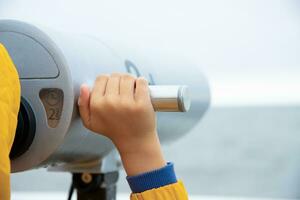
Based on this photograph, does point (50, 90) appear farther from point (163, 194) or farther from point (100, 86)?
point (163, 194)

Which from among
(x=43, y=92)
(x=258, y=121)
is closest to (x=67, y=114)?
(x=43, y=92)

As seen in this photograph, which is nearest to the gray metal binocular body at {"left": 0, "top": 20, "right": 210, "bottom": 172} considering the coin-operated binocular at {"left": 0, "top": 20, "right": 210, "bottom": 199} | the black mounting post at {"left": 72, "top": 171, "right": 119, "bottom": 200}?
the coin-operated binocular at {"left": 0, "top": 20, "right": 210, "bottom": 199}

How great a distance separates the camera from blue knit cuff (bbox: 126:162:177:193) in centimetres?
61

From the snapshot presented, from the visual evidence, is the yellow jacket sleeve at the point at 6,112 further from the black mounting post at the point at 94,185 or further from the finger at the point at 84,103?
the black mounting post at the point at 94,185

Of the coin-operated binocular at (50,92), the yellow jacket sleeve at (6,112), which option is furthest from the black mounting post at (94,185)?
the yellow jacket sleeve at (6,112)

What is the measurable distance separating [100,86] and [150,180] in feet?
0.38

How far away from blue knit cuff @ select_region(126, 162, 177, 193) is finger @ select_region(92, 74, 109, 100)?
98mm

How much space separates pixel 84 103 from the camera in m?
0.60

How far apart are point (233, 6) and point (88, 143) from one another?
798 millimetres

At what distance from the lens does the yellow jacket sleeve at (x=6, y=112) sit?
481mm

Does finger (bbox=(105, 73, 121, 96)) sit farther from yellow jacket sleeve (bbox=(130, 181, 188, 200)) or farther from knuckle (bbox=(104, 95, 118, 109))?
yellow jacket sleeve (bbox=(130, 181, 188, 200))

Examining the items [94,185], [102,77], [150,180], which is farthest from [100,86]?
[94,185]

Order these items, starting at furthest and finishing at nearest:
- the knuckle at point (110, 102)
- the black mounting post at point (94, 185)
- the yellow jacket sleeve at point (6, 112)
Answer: the black mounting post at point (94, 185)
the knuckle at point (110, 102)
the yellow jacket sleeve at point (6, 112)

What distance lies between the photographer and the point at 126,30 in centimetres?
139
